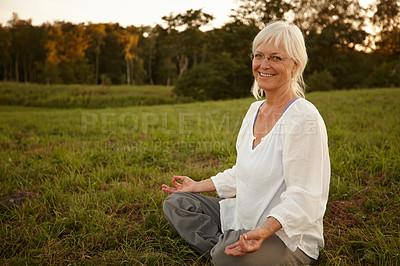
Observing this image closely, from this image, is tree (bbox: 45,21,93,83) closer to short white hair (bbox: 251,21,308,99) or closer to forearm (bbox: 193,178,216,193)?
forearm (bbox: 193,178,216,193)

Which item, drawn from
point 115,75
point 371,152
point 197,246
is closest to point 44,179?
point 197,246

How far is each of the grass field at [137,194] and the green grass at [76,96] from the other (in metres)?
10.7

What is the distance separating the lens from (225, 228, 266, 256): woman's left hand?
4.69 feet

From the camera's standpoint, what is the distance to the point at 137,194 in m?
2.97

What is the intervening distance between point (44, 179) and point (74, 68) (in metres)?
19.4

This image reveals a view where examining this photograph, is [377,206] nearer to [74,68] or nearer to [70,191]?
[70,191]

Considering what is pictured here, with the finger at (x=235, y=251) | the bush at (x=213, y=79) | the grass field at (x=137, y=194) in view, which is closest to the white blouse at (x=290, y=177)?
the finger at (x=235, y=251)

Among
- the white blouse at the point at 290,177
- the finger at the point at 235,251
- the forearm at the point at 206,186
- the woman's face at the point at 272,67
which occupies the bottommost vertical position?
the finger at the point at 235,251

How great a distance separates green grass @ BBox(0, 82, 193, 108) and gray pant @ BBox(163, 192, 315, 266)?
1465 cm

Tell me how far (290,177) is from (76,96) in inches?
680

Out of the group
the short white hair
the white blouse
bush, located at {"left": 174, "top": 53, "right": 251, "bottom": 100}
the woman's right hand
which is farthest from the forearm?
bush, located at {"left": 174, "top": 53, "right": 251, "bottom": 100}

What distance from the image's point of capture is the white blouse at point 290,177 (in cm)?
153

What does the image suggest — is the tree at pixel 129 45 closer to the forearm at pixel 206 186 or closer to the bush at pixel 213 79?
the bush at pixel 213 79

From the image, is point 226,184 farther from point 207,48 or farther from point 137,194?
point 207,48
